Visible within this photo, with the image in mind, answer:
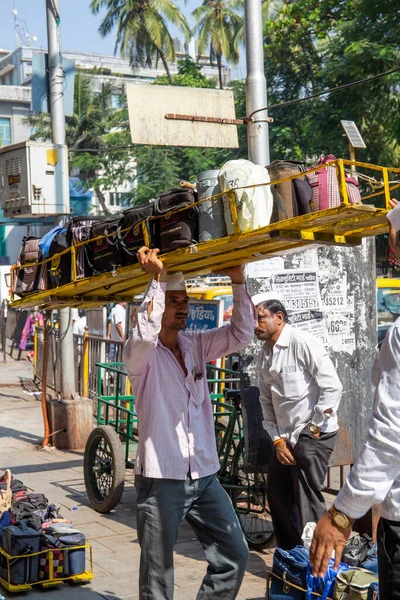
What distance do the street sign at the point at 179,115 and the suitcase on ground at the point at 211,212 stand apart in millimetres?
3167

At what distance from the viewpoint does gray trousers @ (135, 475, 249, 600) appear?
4188 millimetres

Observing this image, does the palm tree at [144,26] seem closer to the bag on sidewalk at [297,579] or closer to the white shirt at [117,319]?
the white shirt at [117,319]

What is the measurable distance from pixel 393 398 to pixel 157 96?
18.1ft

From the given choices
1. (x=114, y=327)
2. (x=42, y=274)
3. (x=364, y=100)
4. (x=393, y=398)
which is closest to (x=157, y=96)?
(x=42, y=274)

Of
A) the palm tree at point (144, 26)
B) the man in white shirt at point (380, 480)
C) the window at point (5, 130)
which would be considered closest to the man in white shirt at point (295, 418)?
the man in white shirt at point (380, 480)

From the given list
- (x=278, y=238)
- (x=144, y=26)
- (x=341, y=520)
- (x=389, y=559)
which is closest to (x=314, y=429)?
(x=278, y=238)

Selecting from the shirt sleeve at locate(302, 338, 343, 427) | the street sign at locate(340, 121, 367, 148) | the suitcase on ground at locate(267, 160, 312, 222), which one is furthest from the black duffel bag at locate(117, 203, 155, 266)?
the street sign at locate(340, 121, 367, 148)

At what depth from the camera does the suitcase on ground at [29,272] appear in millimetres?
6254

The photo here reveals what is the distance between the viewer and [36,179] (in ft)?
33.3

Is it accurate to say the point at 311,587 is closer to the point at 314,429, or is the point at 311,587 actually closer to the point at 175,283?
the point at 314,429

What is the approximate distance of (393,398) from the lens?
9.41ft

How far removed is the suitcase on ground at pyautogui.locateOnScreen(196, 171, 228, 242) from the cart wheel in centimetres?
370

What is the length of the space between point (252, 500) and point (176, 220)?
301 centimetres

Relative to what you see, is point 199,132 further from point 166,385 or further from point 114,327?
point 114,327
